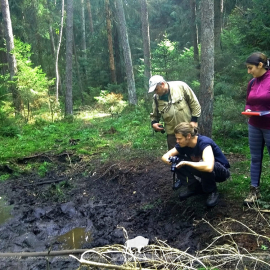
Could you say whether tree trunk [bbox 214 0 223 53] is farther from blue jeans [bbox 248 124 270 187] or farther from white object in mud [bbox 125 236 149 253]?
white object in mud [bbox 125 236 149 253]

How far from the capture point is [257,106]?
3596 mm

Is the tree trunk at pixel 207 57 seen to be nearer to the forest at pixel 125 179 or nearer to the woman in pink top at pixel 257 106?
the forest at pixel 125 179

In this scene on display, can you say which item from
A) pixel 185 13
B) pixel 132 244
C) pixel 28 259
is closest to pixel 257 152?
pixel 132 244

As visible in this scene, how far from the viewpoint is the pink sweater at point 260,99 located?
3.49 metres

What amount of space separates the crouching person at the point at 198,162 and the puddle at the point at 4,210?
316cm

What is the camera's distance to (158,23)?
28078 millimetres

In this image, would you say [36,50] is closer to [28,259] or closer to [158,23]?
[158,23]

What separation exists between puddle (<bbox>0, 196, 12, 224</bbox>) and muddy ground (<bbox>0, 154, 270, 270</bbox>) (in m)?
0.10

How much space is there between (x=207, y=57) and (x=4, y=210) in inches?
194

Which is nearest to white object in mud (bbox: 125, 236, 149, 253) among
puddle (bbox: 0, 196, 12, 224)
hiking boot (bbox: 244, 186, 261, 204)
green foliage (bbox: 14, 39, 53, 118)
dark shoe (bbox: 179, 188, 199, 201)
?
dark shoe (bbox: 179, 188, 199, 201)

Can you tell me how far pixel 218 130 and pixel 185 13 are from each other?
52.3 feet

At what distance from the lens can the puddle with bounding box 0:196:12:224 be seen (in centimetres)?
508

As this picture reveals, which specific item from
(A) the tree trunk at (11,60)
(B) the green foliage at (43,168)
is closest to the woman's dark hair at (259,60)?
(B) the green foliage at (43,168)

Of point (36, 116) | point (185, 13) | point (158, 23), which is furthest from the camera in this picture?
point (158, 23)
